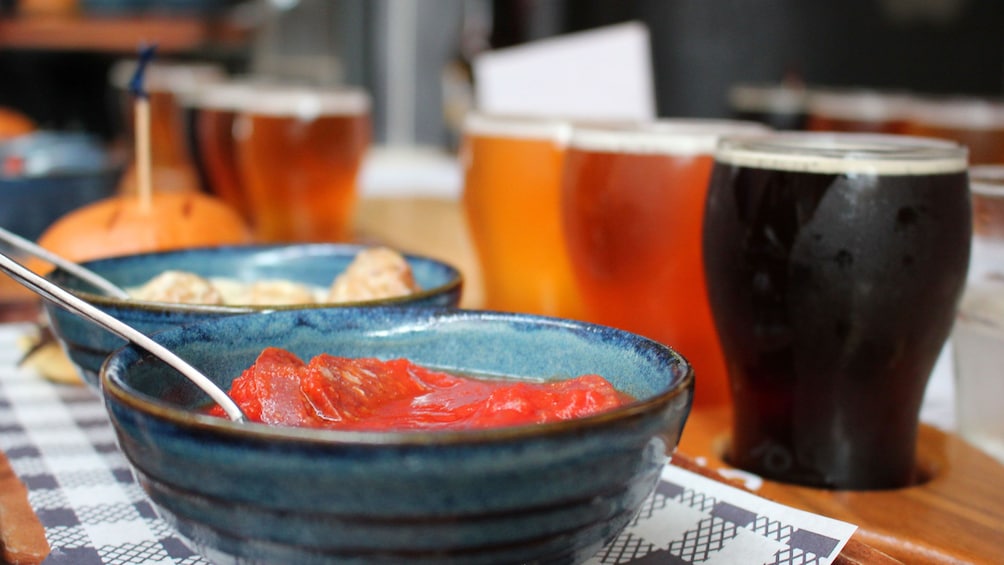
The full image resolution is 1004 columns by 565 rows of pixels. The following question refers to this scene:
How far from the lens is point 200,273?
3.73ft

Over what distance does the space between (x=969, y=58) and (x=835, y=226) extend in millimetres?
3148

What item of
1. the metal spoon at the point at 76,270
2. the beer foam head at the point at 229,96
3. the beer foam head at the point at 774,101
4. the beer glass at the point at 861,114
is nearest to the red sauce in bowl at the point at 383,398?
the metal spoon at the point at 76,270

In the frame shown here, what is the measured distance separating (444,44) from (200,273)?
383 cm

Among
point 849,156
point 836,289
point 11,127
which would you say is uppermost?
point 849,156

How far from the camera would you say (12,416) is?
959 mm

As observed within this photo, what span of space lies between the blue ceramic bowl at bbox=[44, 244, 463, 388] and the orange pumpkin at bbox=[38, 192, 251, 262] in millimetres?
180

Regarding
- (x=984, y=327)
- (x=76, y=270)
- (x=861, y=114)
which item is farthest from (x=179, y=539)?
(x=861, y=114)

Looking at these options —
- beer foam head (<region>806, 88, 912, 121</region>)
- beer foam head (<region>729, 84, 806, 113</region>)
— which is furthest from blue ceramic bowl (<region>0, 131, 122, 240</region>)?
beer foam head (<region>729, 84, 806, 113</region>)

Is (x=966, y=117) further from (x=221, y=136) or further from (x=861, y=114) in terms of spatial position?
(x=221, y=136)

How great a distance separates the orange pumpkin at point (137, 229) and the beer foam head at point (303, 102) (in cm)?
48

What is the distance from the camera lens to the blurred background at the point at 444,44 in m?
3.73

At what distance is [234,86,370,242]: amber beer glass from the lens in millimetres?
1891

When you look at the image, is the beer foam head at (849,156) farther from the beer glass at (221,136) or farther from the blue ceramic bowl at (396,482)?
the beer glass at (221,136)

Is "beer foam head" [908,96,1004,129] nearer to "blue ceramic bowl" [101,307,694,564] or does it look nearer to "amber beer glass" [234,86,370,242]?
"amber beer glass" [234,86,370,242]
